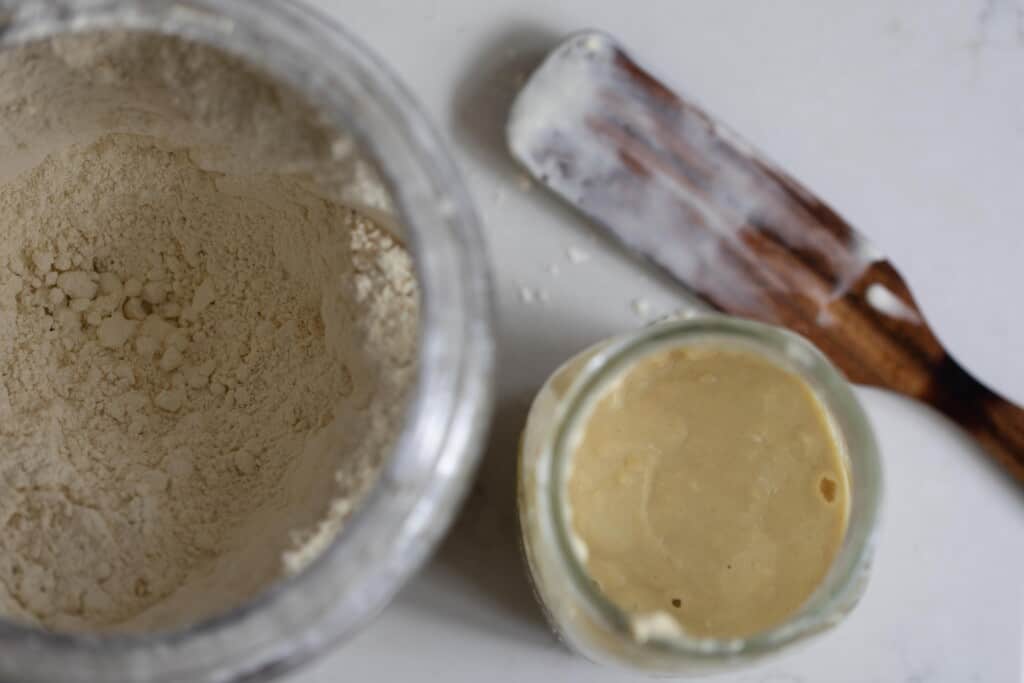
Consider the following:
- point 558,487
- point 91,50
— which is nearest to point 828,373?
point 558,487

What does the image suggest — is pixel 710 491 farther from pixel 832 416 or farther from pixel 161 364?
Result: pixel 161 364

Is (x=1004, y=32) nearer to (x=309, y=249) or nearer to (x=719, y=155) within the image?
(x=719, y=155)

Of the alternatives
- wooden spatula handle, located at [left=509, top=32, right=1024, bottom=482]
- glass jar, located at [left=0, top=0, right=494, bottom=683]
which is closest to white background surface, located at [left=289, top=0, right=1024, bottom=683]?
wooden spatula handle, located at [left=509, top=32, right=1024, bottom=482]

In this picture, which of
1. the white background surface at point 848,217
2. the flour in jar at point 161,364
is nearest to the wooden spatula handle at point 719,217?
the white background surface at point 848,217

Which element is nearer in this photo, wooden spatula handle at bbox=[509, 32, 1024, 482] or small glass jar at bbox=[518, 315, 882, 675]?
small glass jar at bbox=[518, 315, 882, 675]

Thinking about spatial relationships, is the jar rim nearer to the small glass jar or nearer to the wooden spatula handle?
the small glass jar

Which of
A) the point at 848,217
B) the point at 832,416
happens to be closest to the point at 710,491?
the point at 832,416

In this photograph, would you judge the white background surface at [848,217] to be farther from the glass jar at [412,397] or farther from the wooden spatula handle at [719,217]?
the glass jar at [412,397]
